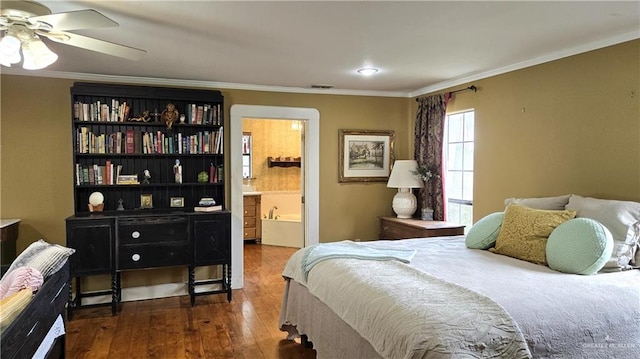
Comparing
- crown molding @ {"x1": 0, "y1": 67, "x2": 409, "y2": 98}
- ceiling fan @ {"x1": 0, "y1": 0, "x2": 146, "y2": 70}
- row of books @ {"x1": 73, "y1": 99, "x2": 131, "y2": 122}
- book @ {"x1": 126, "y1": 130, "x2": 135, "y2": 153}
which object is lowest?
book @ {"x1": 126, "y1": 130, "x2": 135, "y2": 153}

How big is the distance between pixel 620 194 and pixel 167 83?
407 centimetres

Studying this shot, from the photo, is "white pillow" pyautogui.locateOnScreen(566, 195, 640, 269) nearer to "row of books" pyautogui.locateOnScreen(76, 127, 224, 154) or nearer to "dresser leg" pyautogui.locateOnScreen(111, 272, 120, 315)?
"row of books" pyautogui.locateOnScreen(76, 127, 224, 154)

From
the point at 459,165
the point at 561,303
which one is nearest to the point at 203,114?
the point at 459,165

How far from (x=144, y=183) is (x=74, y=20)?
2562 millimetres

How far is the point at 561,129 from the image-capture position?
3.42m

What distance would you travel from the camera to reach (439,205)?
187 inches

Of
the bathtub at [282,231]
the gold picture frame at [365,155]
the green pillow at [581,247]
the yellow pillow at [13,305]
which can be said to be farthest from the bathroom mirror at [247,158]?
the yellow pillow at [13,305]

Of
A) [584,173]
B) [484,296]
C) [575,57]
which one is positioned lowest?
[484,296]

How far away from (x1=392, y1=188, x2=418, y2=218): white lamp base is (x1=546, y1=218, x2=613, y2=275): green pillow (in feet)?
7.43

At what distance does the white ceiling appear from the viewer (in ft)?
7.80

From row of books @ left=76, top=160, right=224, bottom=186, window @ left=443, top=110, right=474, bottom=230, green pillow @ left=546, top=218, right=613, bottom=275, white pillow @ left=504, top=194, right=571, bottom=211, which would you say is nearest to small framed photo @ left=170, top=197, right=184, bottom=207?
row of books @ left=76, top=160, right=224, bottom=186

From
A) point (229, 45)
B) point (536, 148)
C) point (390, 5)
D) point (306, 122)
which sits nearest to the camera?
point (390, 5)

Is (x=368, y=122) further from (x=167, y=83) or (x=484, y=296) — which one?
(x=484, y=296)

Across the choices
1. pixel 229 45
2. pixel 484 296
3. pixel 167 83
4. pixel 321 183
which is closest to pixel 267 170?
pixel 321 183
